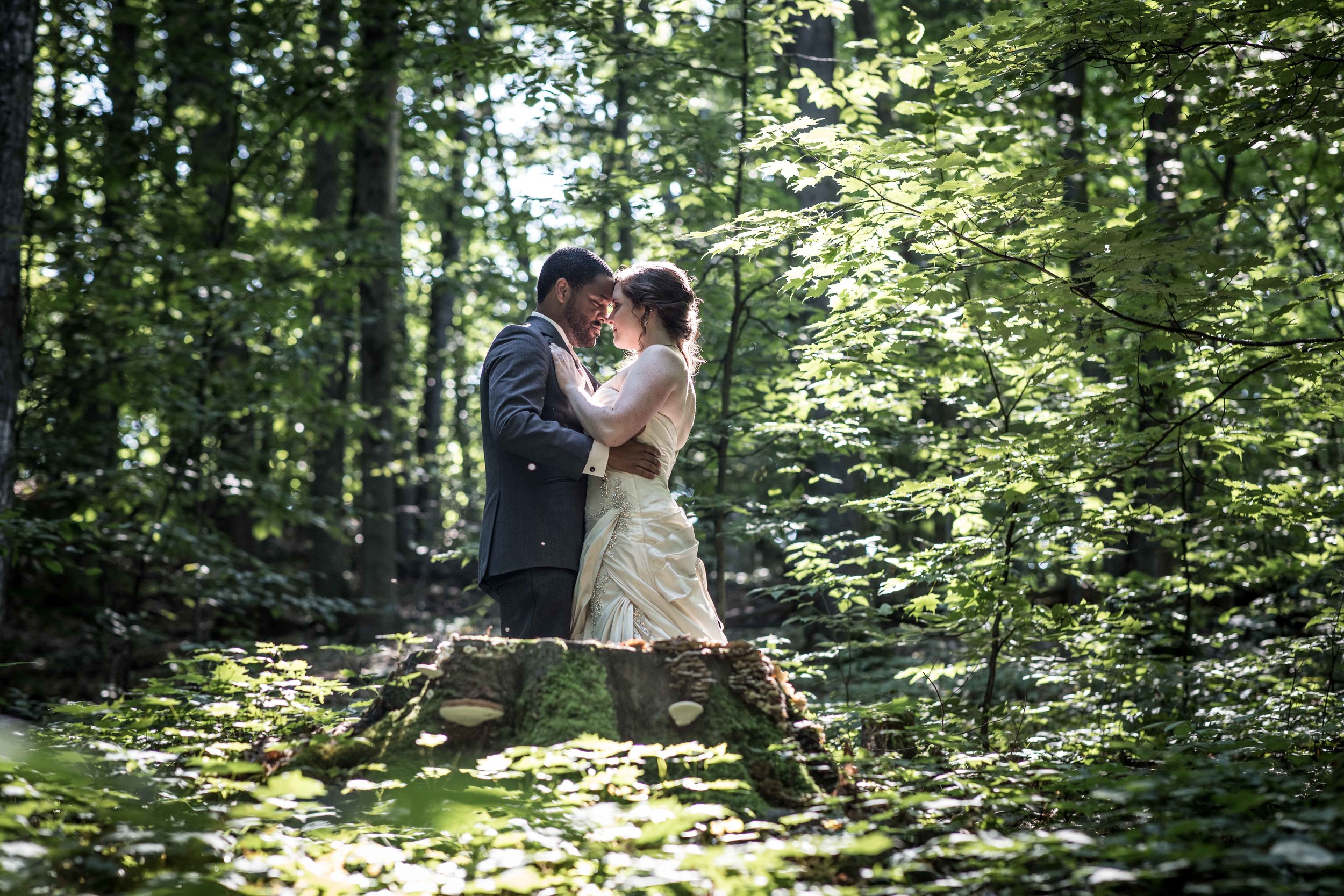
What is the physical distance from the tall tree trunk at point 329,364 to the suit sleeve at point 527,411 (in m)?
6.16

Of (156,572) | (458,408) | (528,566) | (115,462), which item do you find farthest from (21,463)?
(458,408)

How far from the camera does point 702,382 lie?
6.75m

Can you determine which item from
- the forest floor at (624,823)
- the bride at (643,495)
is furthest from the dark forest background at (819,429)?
the bride at (643,495)

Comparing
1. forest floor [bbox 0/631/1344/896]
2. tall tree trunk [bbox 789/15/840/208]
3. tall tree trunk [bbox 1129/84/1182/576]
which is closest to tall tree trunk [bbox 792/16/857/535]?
tall tree trunk [bbox 789/15/840/208]

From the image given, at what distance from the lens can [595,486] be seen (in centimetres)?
403

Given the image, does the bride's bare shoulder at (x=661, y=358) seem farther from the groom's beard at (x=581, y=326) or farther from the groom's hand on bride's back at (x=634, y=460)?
the groom's beard at (x=581, y=326)

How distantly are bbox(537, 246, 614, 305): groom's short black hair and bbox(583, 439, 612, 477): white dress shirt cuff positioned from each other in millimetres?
850

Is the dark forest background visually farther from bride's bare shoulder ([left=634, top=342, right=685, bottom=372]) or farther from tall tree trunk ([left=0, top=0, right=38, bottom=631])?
bride's bare shoulder ([left=634, top=342, right=685, bottom=372])

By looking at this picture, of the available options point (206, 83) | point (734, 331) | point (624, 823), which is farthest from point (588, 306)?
point (206, 83)

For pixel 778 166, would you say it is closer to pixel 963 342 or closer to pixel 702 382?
pixel 963 342

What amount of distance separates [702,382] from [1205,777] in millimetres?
4843

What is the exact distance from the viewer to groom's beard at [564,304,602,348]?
425cm

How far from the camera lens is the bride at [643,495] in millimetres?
3846

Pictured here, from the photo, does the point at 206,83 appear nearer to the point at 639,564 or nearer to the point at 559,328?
the point at 559,328
